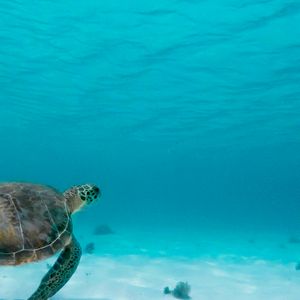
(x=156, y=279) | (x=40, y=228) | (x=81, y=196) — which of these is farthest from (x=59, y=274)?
(x=156, y=279)

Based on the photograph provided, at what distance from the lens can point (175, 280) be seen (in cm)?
1111

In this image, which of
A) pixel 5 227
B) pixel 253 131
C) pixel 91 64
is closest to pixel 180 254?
pixel 91 64

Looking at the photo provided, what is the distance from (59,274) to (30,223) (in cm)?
80

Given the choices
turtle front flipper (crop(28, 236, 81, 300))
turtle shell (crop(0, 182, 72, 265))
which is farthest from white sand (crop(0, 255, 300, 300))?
turtle shell (crop(0, 182, 72, 265))

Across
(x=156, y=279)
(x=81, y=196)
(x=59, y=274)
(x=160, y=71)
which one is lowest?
(x=59, y=274)

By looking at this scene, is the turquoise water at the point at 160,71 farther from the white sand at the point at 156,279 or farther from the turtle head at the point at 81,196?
the turtle head at the point at 81,196

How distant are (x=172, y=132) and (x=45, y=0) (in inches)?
1052

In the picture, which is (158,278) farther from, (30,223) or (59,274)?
(30,223)

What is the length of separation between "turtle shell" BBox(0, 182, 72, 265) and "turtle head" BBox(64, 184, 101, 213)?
14 cm

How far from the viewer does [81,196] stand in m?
5.59

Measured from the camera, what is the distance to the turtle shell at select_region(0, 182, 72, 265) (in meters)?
4.60

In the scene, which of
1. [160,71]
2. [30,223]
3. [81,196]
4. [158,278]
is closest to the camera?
[30,223]

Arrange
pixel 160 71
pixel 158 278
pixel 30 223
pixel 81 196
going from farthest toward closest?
pixel 160 71
pixel 158 278
pixel 81 196
pixel 30 223

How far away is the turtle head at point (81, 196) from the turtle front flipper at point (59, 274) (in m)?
0.55
